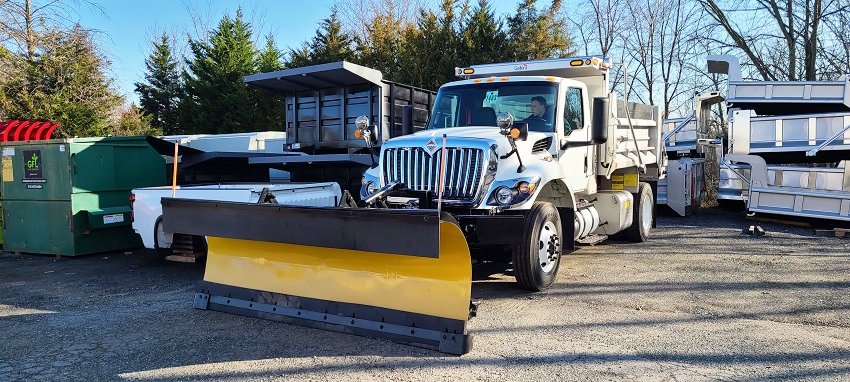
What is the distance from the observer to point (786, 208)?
40.2 ft

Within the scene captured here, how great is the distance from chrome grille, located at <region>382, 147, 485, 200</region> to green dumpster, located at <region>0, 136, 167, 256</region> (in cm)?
562

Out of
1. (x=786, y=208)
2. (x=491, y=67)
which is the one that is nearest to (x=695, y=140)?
(x=786, y=208)

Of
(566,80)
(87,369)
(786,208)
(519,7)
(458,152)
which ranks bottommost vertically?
(87,369)

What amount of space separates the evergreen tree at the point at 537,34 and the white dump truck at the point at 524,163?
14.3 metres

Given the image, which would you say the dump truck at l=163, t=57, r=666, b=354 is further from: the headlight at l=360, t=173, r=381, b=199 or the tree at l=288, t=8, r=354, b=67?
the tree at l=288, t=8, r=354, b=67

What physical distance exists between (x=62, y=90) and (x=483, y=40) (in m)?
14.8

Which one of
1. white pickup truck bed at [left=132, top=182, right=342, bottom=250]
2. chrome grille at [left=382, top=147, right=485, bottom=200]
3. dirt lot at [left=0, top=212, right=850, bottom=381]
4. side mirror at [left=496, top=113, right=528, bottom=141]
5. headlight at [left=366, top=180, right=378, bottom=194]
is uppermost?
side mirror at [left=496, top=113, right=528, bottom=141]

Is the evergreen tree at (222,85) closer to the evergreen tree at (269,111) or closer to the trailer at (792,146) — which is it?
the evergreen tree at (269,111)

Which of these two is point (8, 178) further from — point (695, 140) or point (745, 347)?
point (695, 140)

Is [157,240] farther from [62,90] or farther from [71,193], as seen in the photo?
[62,90]

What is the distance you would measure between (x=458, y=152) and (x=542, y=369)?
106 inches

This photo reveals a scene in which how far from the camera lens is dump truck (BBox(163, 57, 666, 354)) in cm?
491

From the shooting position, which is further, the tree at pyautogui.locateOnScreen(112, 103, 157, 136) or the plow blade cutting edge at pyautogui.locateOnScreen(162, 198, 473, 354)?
the tree at pyautogui.locateOnScreen(112, 103, 157, 136)

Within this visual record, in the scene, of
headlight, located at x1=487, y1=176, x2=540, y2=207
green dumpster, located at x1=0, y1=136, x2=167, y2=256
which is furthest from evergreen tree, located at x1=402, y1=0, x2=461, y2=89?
headlight, located at x1=487, y1=176, x2=540, y2=207
